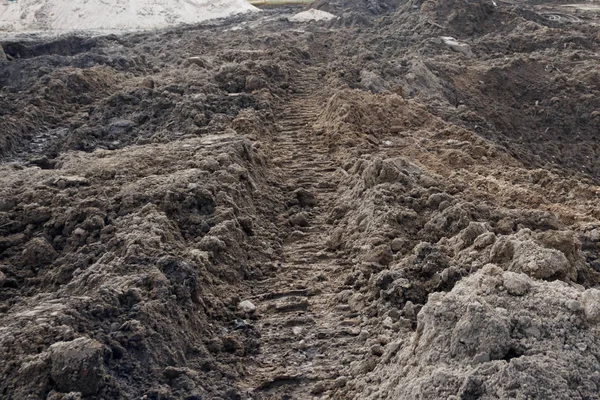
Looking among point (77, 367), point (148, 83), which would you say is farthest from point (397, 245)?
point (148, 83)

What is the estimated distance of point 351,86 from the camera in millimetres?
13461

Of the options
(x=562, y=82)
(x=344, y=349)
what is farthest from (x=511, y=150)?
(x=344, y=349)

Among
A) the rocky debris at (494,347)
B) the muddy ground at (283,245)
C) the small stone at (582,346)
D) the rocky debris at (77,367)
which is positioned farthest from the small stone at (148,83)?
the small stone at (582,346)

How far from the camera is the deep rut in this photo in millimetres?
4434

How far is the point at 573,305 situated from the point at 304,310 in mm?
2339

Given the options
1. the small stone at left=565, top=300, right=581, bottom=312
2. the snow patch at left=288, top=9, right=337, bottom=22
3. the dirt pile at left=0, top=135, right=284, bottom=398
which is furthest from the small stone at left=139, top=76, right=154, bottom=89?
the snow patch at left=288, top=9, right=337, bottom=22

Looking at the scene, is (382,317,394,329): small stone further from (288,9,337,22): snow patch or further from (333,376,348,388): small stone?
(288,9,337,22): snow patch

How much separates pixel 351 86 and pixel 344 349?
9.52m

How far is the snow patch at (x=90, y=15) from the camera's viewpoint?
91.7 feet

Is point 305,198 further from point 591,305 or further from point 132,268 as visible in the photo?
point 591,305

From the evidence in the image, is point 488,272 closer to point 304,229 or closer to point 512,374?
point 512,374

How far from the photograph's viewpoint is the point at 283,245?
6633 millimetres

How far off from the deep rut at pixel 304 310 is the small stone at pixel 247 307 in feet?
0.23

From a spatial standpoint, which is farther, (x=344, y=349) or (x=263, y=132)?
(x=263, y=132)
